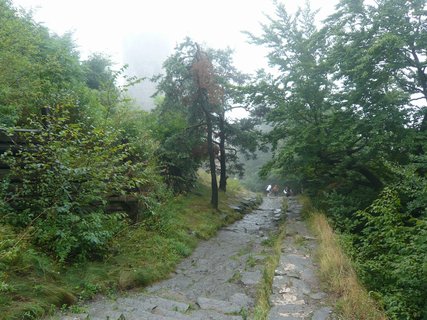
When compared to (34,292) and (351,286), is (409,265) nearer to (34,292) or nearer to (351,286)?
(351,286)

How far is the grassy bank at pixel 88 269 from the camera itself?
3866 mm

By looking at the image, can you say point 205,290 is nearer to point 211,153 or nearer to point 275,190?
point 211,153

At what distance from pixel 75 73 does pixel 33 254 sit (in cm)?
829

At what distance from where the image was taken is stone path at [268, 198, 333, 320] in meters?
4.45

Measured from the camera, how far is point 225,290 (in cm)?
610

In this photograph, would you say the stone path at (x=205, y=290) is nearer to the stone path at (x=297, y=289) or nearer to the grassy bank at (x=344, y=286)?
the stone path at (x=297, y=289)

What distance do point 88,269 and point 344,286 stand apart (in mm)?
4271

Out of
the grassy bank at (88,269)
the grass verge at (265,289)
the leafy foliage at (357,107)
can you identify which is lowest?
the grass verge at (265,289)

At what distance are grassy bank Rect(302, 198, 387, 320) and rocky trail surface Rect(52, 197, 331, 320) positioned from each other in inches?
10.0

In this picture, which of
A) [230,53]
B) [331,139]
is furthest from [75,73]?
[331,139]

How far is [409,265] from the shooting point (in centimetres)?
521

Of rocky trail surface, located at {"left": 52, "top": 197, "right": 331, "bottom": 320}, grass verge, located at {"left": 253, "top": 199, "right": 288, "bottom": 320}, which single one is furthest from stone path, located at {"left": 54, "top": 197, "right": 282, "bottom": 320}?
grass verge, located at {"left": 253, "top": 199, "right": 288, "bottom": 320}

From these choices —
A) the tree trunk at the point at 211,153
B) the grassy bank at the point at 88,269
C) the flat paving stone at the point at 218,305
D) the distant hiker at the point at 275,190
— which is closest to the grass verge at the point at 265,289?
the flat paving stone at the point at 218,305

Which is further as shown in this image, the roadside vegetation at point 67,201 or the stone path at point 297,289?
the roadside vegetation at point 67,201
